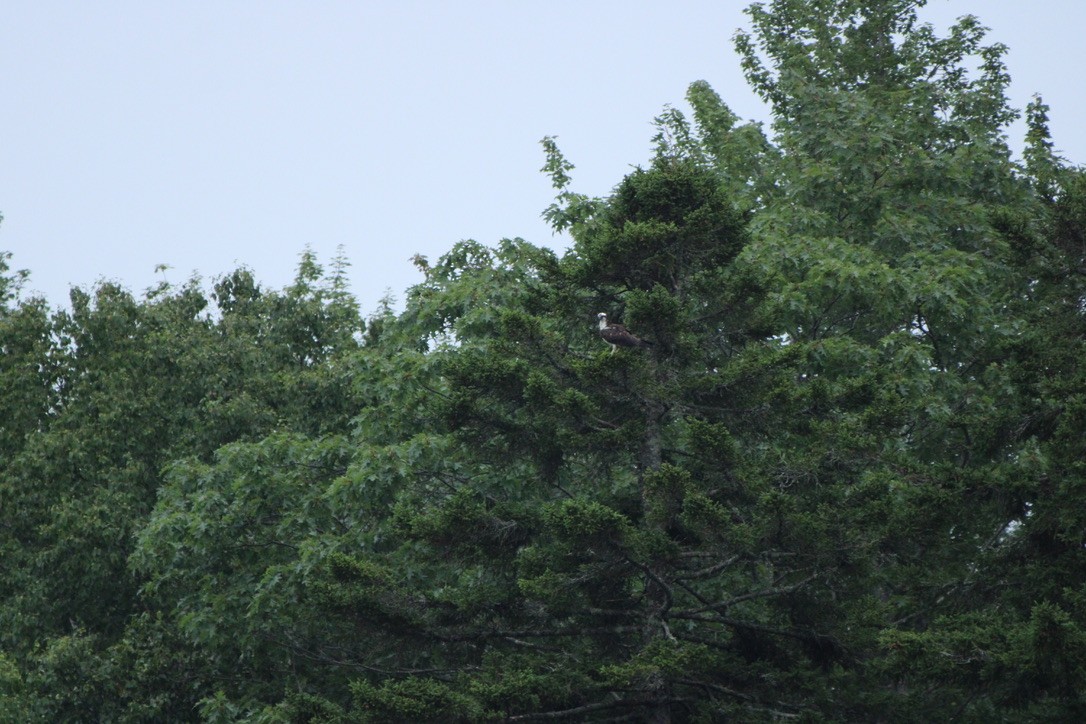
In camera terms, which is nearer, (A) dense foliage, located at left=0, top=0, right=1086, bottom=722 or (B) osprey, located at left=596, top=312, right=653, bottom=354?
(A) dense foliage, located at left=0, top=0, right=1086, bottom=722

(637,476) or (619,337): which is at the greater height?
(619,337)

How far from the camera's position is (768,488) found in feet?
55.5

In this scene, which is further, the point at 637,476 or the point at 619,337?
the point at 637,476

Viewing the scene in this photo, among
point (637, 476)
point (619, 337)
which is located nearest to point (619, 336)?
point (619, 337)

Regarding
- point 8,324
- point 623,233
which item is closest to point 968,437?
point 623,233

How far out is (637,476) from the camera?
1853 centimetres

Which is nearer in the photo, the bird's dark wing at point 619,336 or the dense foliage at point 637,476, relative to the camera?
the dense foliage at point 637,476

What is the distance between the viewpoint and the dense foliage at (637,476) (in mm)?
16281

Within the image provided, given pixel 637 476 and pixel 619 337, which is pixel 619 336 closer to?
pixel 619 337

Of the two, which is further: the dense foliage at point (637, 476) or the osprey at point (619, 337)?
the osprey at point (619, 337)

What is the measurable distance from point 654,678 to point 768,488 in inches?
99.5

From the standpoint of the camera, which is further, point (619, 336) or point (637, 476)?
point (637, 476)

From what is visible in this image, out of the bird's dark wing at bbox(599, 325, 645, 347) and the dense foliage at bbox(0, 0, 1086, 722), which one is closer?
the dense foliage at bbox(0, 0, 1086, 722)

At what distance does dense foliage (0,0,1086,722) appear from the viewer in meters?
16.3
